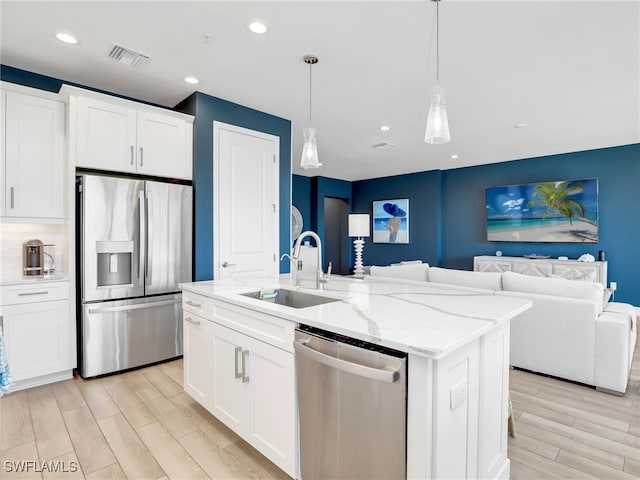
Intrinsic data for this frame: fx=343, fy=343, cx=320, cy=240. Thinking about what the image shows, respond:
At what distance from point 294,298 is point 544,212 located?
5568 millimetres

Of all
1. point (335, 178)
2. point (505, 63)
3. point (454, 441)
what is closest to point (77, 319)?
point (454, 441)

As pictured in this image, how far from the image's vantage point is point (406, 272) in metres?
3.78

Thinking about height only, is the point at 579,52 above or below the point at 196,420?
above

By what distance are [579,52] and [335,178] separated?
6.03 m

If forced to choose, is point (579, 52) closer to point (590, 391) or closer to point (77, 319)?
point (590, 391)

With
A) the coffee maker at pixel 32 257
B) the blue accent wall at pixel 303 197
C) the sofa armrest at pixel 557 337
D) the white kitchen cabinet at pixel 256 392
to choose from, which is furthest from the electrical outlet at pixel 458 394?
the blue accent wall at pixel 303 197

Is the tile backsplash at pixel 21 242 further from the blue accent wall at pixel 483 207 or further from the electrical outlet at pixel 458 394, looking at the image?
the blue accent wall at pixel 483 207

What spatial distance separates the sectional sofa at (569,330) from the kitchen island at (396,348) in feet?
4.39

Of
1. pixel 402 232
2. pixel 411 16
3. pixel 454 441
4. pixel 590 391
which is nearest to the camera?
pixel 454 441

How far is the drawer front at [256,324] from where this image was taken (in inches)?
64.3

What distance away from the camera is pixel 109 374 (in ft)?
9.92

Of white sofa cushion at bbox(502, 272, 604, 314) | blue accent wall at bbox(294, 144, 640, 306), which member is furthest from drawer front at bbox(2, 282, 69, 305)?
blue accent wall at bbox(294, 144, 640, 306)

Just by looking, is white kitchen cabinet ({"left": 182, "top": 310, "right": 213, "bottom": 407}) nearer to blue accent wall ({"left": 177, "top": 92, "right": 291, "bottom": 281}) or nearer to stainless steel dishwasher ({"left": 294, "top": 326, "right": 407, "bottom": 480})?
stainless steel dishwasher ({"left": 294, "top": 326, "right": 407, "bottom": 480})

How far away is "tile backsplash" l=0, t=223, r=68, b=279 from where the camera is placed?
3.00 m
